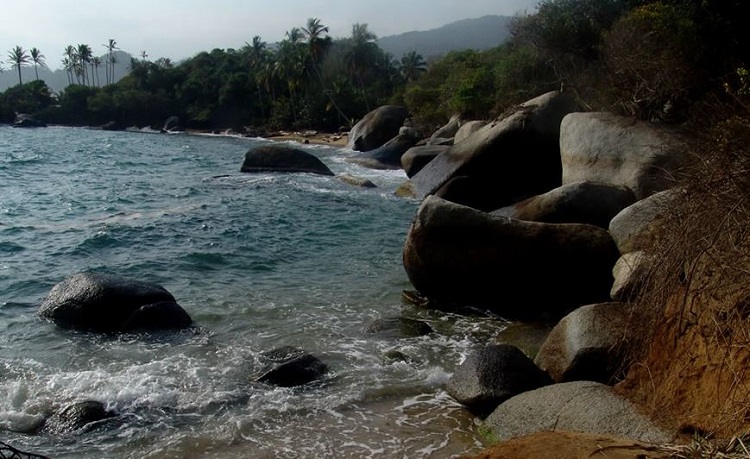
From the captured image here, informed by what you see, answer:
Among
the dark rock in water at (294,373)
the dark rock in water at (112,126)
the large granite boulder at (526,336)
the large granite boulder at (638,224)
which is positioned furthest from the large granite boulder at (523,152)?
the dark rock in water at (112,126)

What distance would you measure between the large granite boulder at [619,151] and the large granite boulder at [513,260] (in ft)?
9.37

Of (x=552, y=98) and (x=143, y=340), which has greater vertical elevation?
(x=552, y=98)

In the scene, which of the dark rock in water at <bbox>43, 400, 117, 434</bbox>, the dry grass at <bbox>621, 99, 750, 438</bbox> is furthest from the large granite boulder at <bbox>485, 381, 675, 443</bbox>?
the dark rock in water at <bbox>43, 400, 117, 434</bbox>

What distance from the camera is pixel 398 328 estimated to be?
1069cm

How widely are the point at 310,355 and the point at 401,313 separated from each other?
8.16 ft

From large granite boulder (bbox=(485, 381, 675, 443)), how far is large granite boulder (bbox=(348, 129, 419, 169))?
25963mm

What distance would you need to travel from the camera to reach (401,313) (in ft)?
38.1

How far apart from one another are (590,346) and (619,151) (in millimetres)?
7089

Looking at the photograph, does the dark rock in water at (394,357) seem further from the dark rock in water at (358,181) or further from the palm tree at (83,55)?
the palm tree at (83,55)

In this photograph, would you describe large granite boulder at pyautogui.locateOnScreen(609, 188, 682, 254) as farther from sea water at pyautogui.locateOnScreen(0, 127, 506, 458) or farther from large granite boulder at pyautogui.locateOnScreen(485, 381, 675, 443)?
large granite boulder at pyautogui.locateOnScreen(485, 381, 675, 443)

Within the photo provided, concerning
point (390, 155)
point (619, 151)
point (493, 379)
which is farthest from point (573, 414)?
point (390, 155)

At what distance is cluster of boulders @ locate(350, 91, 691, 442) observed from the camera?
7.40 metres

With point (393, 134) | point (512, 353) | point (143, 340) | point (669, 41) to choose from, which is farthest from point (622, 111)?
point (393, 134)

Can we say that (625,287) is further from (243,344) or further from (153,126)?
(153,126)
